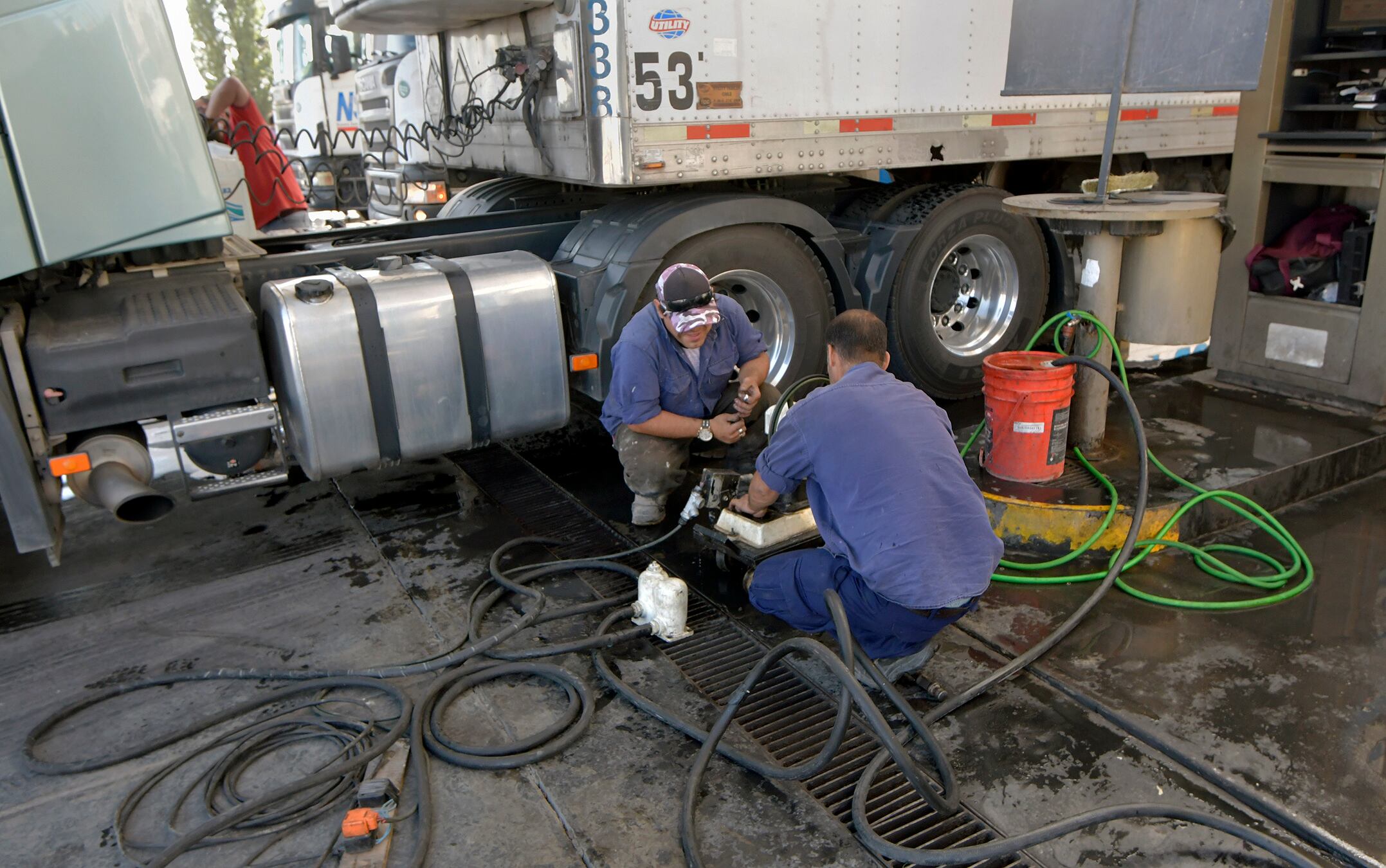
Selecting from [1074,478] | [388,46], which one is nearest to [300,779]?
[1074,478]

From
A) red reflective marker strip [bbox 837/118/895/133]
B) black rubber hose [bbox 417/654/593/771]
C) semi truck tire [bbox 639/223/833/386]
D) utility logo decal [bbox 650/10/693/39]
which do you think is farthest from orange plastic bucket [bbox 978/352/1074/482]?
black rubber hose [bbox 417/654/593/771]

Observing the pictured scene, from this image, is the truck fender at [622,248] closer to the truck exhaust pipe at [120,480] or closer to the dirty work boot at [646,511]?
the dirty work boot at [646,511]

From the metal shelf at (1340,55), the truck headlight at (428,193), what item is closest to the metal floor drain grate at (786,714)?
the truck headlight at (428,193)

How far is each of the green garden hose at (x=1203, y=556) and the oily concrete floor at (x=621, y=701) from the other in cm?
7

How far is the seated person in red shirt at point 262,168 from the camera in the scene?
6270 mm

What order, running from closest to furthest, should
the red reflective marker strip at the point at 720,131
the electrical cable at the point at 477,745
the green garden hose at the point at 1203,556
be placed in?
the electrical cable at the point at 477,745
the green garden hose at the point at 1203,556
the red reflective marker strip at the point at 720,131

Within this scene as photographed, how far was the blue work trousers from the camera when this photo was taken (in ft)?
9.92

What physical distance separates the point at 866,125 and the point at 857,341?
2.02m

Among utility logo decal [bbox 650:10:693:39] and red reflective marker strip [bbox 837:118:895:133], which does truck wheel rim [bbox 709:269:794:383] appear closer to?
red reflective marker strip [bbox 837:118:895:133]

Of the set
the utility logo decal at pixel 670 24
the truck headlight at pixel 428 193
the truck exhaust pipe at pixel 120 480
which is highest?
the utility logo decal at pixel 670 24

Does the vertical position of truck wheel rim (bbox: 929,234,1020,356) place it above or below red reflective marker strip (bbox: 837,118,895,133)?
below

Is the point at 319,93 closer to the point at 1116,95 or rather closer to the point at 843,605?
the point at 1116,95

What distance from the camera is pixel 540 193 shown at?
5.95 m

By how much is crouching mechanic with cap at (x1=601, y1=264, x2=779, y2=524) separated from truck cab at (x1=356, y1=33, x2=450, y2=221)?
A: 2.55m
